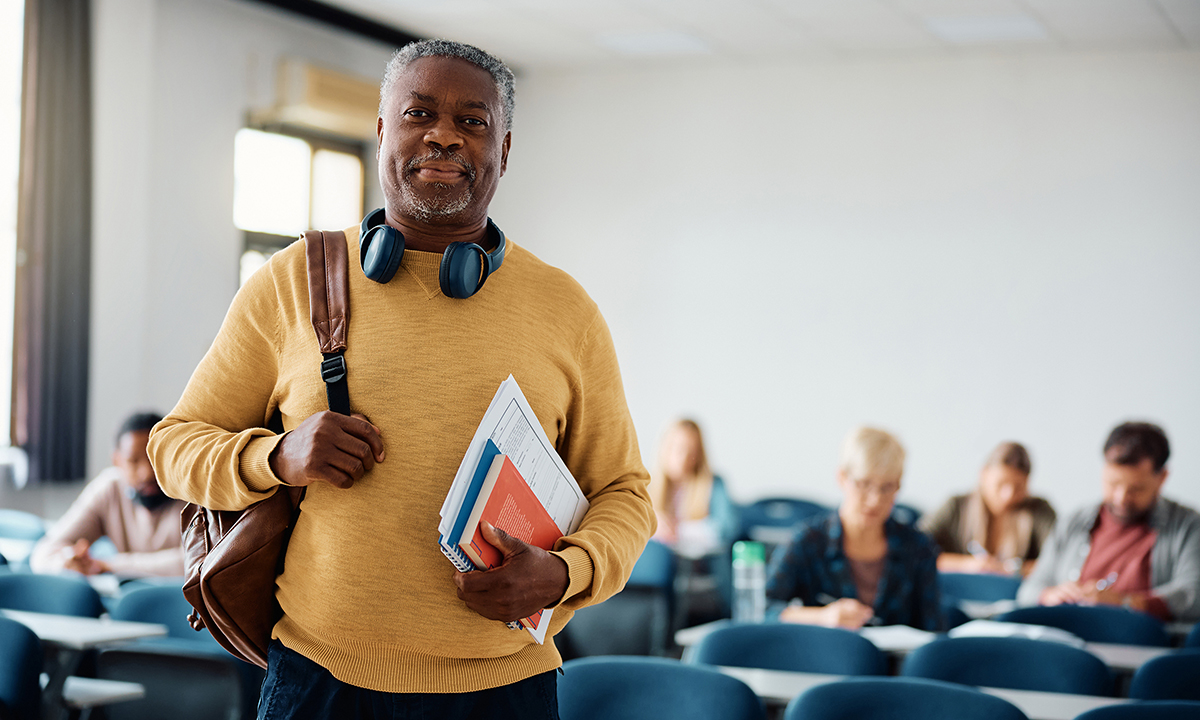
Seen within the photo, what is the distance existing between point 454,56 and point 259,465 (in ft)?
1.79

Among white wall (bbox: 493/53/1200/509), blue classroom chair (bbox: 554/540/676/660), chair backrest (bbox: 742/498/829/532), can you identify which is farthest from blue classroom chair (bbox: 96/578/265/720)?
white wall (bbox: 493/53/1200/509)

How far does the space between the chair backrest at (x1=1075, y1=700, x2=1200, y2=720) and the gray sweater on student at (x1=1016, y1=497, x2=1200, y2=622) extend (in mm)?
2144

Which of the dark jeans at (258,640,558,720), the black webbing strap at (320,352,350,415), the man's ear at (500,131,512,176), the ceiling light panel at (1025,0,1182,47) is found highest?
the ceiling light panel at (1025,0,1182,47)

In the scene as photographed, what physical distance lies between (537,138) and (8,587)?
585cm

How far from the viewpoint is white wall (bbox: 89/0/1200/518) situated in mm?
6324

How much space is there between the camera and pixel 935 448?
7.39 meters

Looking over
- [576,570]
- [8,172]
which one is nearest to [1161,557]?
[576,570]

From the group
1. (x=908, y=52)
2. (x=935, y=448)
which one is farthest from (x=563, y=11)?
(x=935, y=448)

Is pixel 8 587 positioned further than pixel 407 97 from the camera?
Yes

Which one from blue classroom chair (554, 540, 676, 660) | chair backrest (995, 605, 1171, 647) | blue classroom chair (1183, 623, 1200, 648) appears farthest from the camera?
blue classroom chair (554, 540, 676, 660)

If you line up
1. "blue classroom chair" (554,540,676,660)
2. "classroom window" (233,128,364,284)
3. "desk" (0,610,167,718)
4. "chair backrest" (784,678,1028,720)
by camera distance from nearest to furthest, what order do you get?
"chair backrest" (784,678,1028,720), "desk" (0,610,167,718), "blue classroom chair" (554,540,676,660), "classroom window" (233,128,364,284)

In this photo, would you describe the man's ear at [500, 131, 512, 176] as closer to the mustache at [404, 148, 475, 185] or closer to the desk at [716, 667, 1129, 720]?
the mustache at [404, 148, 475, 185]

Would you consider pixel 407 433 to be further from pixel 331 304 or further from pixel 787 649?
pixel 787 649

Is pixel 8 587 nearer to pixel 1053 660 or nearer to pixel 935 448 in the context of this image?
pixel 1053 660
